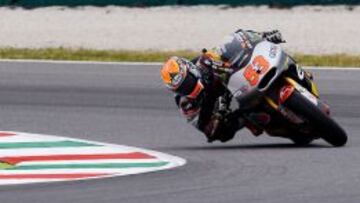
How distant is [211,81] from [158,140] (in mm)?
1175

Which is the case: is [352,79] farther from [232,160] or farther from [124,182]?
[124,182]

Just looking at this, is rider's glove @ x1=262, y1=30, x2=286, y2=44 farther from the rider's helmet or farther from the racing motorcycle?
the rider's helmet

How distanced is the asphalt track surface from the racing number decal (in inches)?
23.9

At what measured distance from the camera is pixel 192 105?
40.9ft

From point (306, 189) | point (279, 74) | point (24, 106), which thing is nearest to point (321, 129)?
point (279, 74)

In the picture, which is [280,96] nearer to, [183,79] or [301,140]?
[301,140]

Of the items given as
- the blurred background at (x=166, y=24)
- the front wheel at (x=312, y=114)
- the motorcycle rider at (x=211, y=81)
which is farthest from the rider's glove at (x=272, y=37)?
the blurred background at (x=166, y=24)

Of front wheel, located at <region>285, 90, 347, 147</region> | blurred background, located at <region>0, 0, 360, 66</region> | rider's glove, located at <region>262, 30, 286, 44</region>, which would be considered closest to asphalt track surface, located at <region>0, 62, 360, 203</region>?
front wheel, located at <region>285, 90, 347, 147</region>

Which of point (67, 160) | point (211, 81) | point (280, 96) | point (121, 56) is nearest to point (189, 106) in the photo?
point (211, 81)

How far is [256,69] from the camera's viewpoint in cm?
1223

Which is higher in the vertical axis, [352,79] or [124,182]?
[124,182]

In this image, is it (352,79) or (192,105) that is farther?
(352,79)

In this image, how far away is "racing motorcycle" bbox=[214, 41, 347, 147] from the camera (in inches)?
475

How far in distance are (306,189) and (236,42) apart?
3.01 meters
